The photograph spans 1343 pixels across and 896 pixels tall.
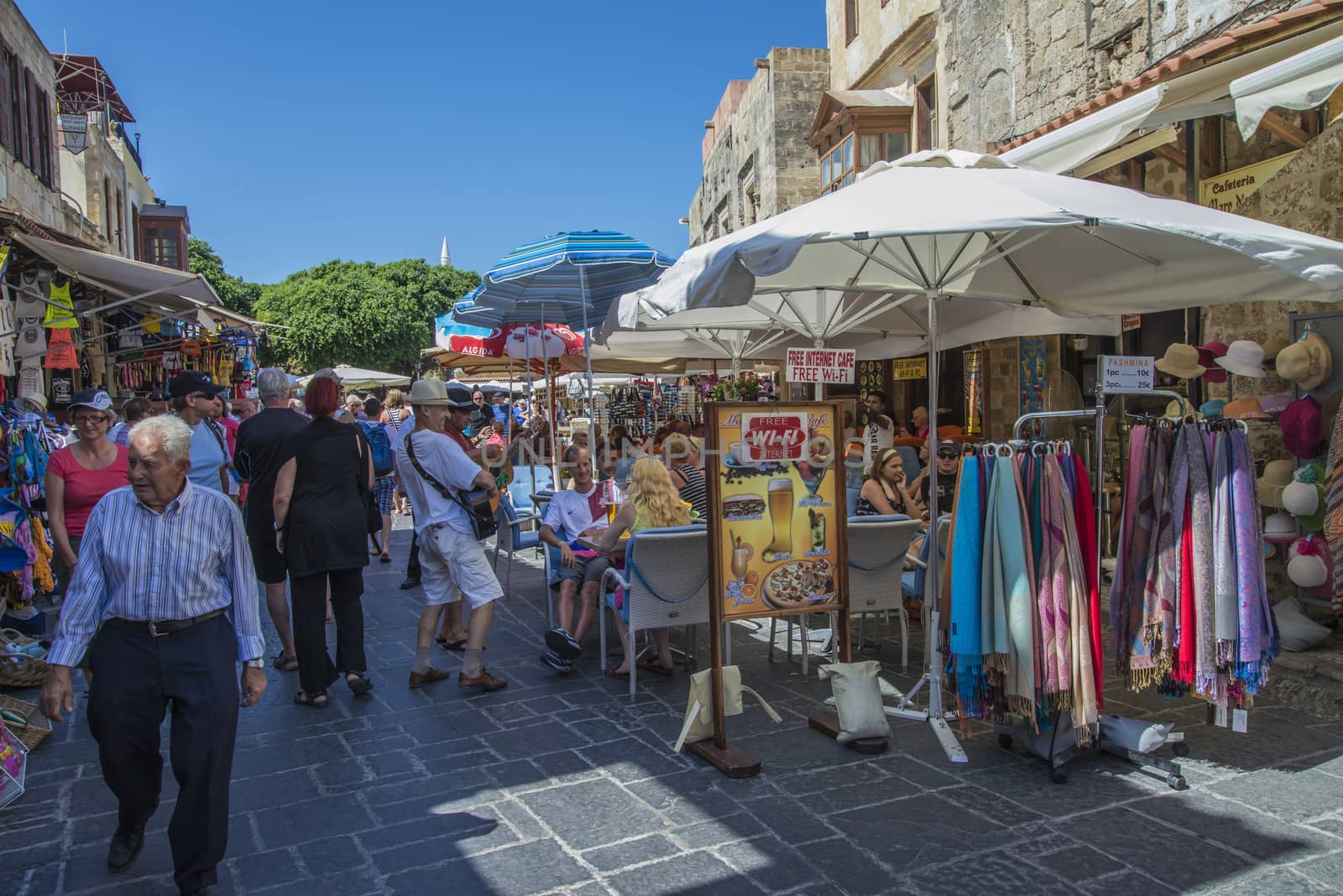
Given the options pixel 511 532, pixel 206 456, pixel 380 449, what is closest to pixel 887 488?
pixel 511 532

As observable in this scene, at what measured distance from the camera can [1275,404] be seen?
18.9 feet

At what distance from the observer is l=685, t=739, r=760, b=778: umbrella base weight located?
3.92 m

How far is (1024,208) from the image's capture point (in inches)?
144

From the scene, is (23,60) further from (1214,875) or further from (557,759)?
(1214,875)

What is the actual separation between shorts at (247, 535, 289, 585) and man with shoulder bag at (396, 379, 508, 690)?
0.83 metres

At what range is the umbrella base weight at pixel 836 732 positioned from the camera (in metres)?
4.19

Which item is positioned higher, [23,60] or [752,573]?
[23,60]

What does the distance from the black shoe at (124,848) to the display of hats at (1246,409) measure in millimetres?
6132

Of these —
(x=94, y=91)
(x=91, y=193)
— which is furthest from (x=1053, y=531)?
(x=94, y=91)

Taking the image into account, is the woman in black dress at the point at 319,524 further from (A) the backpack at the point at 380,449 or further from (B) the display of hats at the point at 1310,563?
(B) the display of hats at the point at 1310,563

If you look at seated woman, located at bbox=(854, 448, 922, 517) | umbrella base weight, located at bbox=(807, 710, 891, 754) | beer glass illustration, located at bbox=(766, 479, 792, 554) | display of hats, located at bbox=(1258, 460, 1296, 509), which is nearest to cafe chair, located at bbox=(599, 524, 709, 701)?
beer glass illustration, located at bbox=(766, 479, 792, 554)

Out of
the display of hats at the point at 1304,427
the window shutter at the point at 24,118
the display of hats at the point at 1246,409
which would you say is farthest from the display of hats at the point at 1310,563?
the window shutter at the point at 24,118

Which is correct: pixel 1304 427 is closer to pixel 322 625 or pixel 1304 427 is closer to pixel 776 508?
pixel 776 508

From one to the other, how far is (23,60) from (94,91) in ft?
37.7
